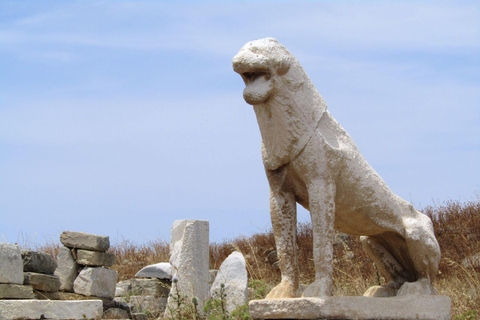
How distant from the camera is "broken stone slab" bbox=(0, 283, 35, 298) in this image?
7243 millimetres

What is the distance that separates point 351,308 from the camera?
400 cm

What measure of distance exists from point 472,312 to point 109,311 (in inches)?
213

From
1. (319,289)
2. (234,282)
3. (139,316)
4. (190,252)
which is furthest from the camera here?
(190,252)

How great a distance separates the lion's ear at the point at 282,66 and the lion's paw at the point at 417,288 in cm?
186

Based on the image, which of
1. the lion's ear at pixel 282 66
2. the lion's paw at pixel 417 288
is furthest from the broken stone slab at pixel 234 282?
the lion's ear at pixel 282 66

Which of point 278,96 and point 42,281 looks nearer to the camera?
point 278,96

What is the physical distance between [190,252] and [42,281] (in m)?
2.31

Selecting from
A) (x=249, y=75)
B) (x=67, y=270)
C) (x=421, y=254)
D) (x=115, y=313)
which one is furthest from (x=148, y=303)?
(x=249, y=75)

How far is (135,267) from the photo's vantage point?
1391 centimetres

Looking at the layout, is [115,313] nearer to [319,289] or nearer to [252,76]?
[319,289]

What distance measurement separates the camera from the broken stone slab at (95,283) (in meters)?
9.24

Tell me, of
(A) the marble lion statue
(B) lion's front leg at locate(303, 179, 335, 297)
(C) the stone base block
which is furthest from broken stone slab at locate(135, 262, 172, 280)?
(B) lion's front leg at locate(303, 179, 335, 297)

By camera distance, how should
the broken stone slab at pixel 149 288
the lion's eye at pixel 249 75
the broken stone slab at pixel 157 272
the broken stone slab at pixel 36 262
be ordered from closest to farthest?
1. the lion's eye at pixel 249 75
2. the broken stone slab at pixel 36 262
3. the broken stone slab at pixel 149 288
4. the broken stone slab at pixel 157 272

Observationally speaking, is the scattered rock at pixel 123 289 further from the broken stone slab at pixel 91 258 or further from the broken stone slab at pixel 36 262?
the broken stone slab at pixel 36 262
